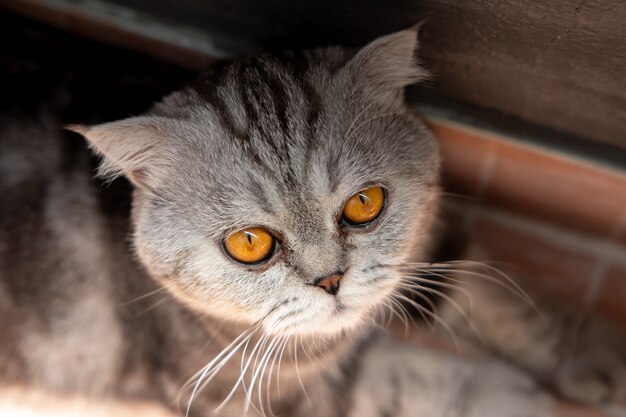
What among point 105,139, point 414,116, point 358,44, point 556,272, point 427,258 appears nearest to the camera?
point 105,139

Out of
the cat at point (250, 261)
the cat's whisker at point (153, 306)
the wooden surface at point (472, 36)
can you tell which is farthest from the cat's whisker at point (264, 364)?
the wooden surface at point (472, 36)

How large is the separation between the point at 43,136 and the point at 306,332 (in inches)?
26.5

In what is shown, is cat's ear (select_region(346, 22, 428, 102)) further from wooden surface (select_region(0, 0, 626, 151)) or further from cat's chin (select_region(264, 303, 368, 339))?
cat's chin (select_region(264, 303, 368, 339))

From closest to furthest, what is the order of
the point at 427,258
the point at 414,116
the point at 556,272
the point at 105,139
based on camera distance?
1. the point at 105,139
2. the point at 414,116
3. the point at 427,258
4. the point at 556,272

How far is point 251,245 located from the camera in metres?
0.99

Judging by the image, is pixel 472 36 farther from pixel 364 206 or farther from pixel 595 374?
pixel 595 374

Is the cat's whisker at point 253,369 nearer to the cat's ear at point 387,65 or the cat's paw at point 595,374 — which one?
the cat's ear at point 387,65

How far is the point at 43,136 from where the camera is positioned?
4.14 feet

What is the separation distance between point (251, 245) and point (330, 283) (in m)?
0.14

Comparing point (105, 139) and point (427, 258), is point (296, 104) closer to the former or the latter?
point (105, 139)

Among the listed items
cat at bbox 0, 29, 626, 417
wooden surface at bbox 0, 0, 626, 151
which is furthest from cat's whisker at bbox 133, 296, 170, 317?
wooden surface at bbox 0, 0, 626, 151

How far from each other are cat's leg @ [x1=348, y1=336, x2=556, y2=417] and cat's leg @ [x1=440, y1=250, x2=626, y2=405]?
51 millimetres

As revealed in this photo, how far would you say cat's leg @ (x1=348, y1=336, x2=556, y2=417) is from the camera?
1.31 meters

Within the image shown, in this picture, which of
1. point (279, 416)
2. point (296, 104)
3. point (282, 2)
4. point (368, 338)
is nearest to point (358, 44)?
point (282, 2)
